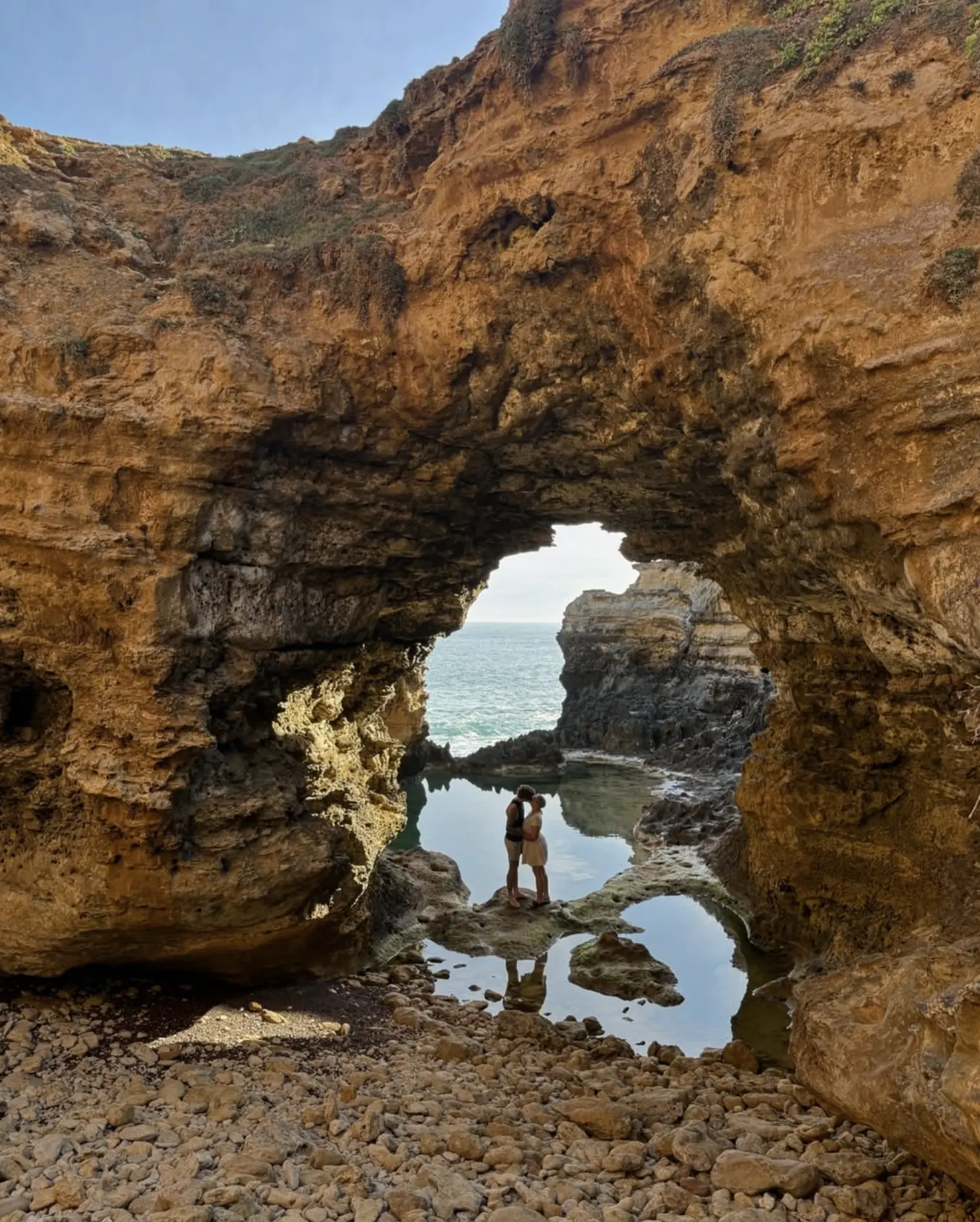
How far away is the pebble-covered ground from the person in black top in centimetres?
391

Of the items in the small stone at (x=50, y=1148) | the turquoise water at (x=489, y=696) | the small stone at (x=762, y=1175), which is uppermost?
the small stone at (x=762, y=1175)

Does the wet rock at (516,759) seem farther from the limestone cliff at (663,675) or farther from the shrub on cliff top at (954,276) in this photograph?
the shrub on cliff top at (954,276)

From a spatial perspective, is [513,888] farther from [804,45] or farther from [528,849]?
[804,45]

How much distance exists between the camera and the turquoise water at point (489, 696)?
43781 millimetres

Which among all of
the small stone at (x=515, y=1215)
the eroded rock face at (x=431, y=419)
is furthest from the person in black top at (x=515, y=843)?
the small stone at (x=515, y=1215)

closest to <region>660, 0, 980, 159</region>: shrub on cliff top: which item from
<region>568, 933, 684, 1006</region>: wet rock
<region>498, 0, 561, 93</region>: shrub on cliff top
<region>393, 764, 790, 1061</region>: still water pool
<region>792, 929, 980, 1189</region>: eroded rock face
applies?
<region>498, 0, 561, 93</region>: shrub on cliff top

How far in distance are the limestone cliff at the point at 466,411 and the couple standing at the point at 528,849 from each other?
3.28 meters

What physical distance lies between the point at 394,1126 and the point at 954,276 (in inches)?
310

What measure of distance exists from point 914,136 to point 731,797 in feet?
51.1

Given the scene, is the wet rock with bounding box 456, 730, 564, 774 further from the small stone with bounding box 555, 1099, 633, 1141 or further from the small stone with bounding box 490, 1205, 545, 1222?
the small stone with bounding box 490, 1205, 545, 1222

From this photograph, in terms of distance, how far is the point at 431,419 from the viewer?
918 cm

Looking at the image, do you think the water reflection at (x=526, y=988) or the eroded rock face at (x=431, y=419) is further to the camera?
the water reflection at (x=526, y=988)

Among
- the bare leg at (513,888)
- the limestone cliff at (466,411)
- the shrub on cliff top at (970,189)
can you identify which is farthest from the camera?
the bare leg at (513,888)

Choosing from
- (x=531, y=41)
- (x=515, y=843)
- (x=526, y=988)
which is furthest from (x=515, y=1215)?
(x=531, y=41)
